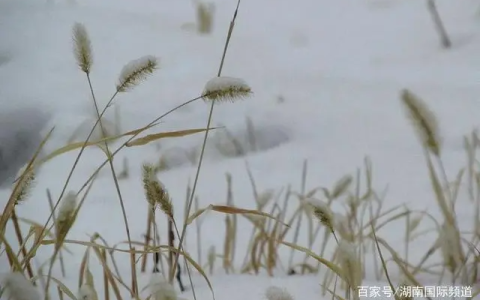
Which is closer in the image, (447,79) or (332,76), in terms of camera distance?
(447,79)

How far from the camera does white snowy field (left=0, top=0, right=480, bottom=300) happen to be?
1.02 metres

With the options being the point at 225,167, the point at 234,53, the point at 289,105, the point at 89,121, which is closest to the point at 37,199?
the point at 89,121

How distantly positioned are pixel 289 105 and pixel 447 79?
41cm

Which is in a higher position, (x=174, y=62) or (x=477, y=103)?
(x=174, y=62)

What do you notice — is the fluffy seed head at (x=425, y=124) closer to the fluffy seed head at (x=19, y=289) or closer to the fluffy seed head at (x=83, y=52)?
the fluffy seed head at (x=83, y=52)

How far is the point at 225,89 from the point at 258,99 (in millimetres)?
1025

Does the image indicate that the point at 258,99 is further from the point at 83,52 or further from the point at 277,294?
the point at 277,294

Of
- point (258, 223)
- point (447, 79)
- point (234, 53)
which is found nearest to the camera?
point (258, 223)

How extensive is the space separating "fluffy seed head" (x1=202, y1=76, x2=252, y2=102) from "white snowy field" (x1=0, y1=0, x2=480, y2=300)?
30cm

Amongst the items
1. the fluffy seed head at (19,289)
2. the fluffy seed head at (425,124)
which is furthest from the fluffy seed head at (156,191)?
the fluffy seed head at (425,124)

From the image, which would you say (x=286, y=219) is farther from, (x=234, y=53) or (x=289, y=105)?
(x=234, y=53)

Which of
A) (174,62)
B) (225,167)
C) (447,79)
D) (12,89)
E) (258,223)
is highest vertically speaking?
(174,62)

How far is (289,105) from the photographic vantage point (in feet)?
4.89

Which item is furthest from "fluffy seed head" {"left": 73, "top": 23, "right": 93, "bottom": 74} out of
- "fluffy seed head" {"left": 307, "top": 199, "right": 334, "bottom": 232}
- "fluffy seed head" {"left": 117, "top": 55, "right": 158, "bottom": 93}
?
"fluffy seed head" {"left": 307, "top": 199, "right": 334, "bottom": 232}
